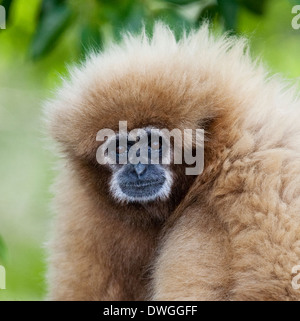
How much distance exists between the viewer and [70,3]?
4.86 metres

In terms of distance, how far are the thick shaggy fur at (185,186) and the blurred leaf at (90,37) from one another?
12.8 inches

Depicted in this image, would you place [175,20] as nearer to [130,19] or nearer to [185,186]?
[130,19]

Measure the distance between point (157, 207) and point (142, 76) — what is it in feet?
2.58

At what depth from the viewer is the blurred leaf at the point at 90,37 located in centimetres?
474

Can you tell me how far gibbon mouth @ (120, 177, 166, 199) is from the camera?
4.22 m

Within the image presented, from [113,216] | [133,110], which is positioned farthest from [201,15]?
[113,216]

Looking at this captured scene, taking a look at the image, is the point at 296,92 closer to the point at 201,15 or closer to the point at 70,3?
the point at 201,15

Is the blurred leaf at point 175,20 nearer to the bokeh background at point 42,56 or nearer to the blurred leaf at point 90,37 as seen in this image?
the bokeh background at point 42,56

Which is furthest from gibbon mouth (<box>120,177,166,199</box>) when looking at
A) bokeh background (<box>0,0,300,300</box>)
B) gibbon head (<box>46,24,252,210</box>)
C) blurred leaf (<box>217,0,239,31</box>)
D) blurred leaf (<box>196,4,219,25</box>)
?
blurred leaf (<box>196,4,219,25</box>)

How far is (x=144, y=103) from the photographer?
157 inches

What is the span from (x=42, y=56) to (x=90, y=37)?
Result: 1.15ft

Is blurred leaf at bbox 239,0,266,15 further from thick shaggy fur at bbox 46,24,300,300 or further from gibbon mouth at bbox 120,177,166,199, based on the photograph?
gibbon mouth at bbox 120,177,166,199

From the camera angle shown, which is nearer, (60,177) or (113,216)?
(113,216)
